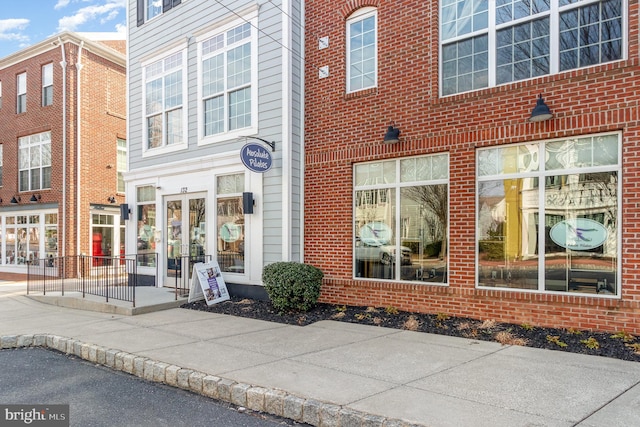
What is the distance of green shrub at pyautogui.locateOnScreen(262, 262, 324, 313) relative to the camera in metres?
8.33

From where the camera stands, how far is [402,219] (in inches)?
327

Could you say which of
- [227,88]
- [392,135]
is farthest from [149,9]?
[392,135]

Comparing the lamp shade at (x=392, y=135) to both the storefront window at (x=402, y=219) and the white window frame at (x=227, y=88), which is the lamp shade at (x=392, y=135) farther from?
the white window frame at (x=227, y=88)

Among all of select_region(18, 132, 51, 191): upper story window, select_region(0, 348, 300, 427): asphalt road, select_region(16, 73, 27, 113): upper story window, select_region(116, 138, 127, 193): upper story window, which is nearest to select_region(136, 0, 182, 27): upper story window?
select_region(116, 138, 127, 193): upper story window

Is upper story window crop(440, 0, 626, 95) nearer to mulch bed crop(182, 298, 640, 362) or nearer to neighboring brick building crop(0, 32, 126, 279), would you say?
mulch bed crop(182, 298, 640, 362)

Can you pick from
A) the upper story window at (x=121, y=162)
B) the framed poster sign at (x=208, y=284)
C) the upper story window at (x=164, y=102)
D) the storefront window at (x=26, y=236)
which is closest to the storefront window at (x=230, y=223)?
the framed poster sign at (x=208, y=284)

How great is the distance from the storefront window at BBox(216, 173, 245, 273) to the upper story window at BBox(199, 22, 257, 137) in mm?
1321

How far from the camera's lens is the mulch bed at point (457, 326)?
5855mm

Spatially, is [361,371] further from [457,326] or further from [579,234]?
[579,234]

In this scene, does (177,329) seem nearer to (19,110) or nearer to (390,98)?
(390,98)

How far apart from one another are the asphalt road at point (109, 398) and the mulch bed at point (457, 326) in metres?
3.22

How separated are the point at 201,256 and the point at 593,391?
338 inches

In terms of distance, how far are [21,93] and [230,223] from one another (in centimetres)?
1463

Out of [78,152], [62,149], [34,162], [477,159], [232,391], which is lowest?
[232,391]
